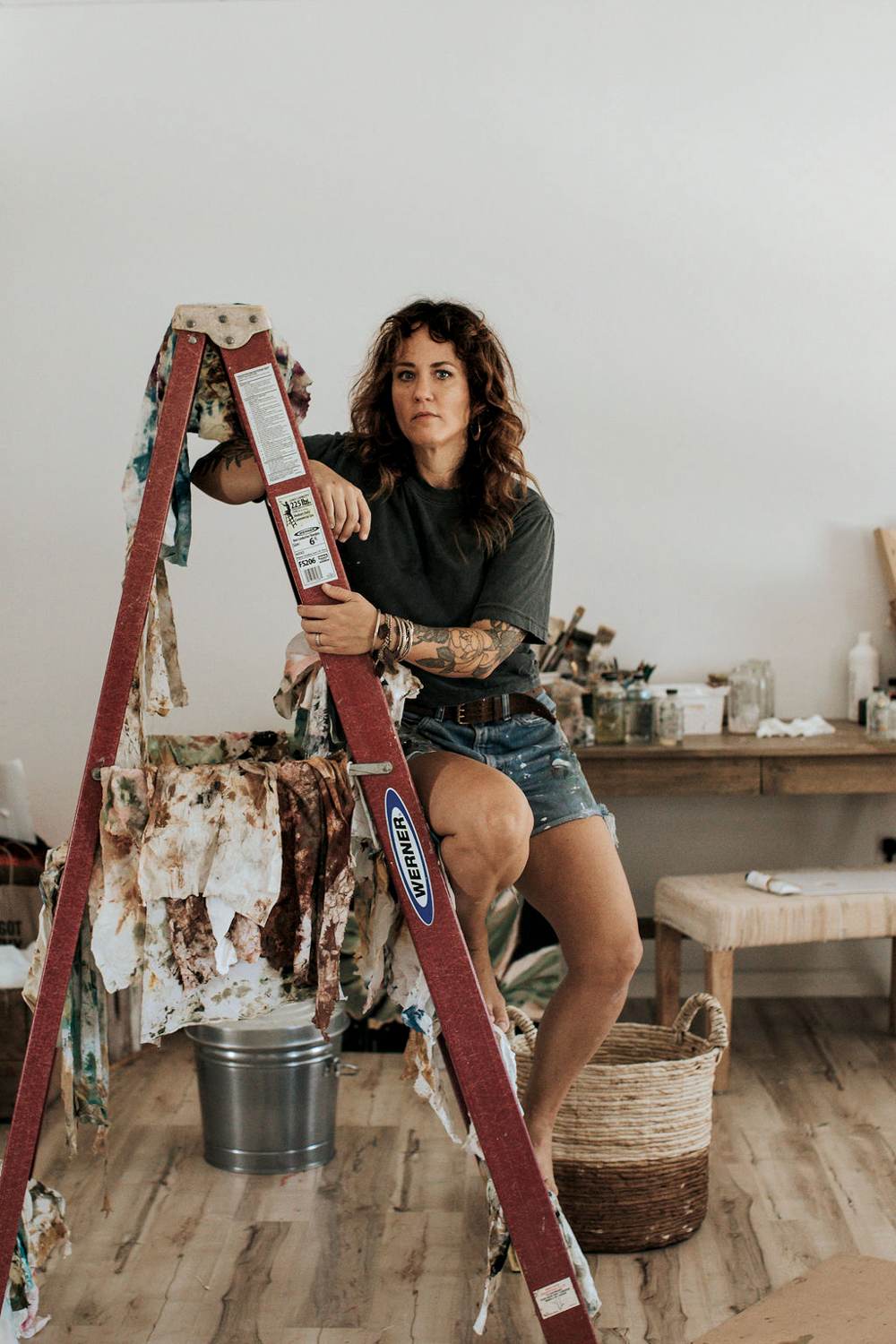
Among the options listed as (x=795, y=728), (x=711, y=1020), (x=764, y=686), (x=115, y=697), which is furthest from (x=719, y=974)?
(x=115, y=697)

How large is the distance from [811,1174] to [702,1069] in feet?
1.65

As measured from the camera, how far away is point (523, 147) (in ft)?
12.3

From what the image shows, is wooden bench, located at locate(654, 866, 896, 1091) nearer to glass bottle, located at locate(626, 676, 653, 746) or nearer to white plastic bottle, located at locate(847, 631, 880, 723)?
glass bottle, located at locate(626, 676, 653, 746)

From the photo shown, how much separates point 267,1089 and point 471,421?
152 centimetres

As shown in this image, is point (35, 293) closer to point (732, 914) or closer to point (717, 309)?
point (717, 309)

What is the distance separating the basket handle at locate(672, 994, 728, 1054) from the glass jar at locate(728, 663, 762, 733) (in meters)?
1.32

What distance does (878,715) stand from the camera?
351 centimetres

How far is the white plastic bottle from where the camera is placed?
379cm

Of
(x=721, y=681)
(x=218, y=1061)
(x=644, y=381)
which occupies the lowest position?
(x=218, y=1061)

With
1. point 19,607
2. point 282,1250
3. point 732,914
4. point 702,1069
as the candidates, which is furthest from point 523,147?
point 282,1250

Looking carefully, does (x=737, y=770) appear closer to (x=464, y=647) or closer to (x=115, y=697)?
(x=464, y=647)

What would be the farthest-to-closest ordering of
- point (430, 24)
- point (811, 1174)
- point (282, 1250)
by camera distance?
point (430, 24)
point (811, 1174)
point (282, 1250)

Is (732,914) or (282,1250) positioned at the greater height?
(732,914)

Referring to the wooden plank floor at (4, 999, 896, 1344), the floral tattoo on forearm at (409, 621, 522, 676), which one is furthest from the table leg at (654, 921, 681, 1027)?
the floral tattoo on forearm at (409, 621, 522, 676)
